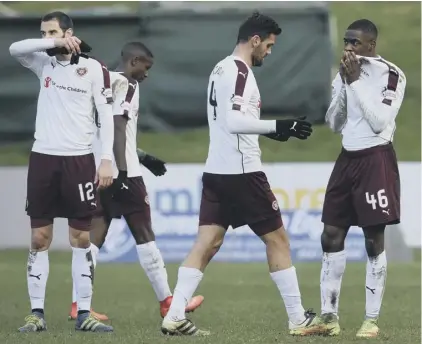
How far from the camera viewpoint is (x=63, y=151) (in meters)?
9.20

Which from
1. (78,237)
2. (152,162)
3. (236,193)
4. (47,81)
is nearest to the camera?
(236,193)

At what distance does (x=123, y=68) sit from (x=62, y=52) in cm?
149

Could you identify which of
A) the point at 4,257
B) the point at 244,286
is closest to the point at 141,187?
the point at 244,286

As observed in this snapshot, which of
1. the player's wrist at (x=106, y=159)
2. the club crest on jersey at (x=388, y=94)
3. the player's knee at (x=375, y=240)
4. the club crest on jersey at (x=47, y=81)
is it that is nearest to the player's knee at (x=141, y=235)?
the player's wrist at (x=106, y=159)

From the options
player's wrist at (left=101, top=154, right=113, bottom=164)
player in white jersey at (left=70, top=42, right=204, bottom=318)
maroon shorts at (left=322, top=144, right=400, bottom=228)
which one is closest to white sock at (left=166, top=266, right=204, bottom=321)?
player's wrist at (left=101, top=154, right=113, bottom=164)

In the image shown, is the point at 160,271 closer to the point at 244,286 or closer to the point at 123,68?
the point at 123,68

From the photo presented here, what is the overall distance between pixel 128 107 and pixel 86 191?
109cm

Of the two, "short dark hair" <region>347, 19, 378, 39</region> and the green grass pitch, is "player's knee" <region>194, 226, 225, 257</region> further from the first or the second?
"short dark hair" <region>347, 19, 378, 39</region>

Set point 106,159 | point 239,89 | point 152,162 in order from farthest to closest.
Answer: point 152,162 < point 106,159 < point 239,89

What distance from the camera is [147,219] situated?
34.3 feet

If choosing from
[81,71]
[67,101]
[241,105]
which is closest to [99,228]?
[67,101]

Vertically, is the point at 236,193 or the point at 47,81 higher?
the point at 47,81

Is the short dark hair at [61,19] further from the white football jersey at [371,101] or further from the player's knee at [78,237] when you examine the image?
the white football jersey at [371,101]

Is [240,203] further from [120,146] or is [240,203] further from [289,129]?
[120,146]
